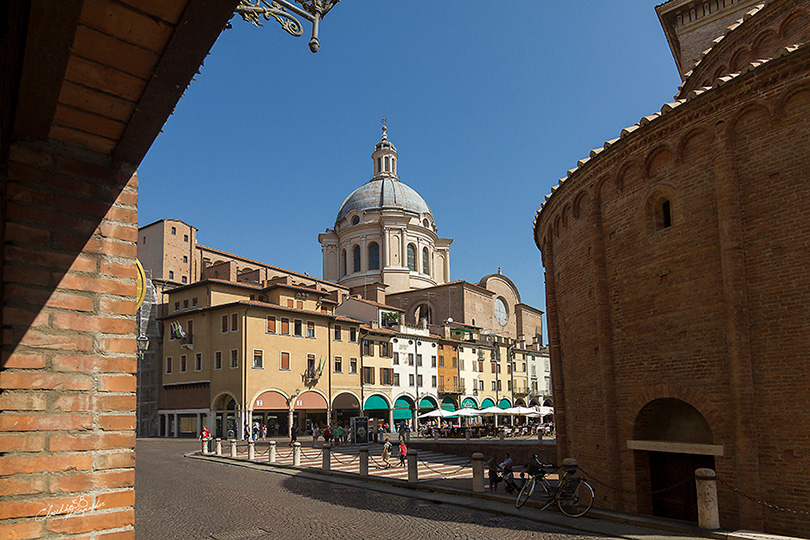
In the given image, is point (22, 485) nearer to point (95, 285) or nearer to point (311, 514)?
point (95, 285)

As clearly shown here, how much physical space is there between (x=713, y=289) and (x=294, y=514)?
10.3 m

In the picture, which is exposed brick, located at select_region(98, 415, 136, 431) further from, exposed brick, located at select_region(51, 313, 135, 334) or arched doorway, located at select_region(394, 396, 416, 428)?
arched doorway, located at select_region(394, 396, 416, 428)

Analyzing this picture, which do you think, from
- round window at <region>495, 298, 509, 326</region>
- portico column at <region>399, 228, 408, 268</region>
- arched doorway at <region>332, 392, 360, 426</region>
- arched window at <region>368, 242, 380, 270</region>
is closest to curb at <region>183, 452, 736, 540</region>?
arched doorway at <region>332, 392, 360, 426</region>

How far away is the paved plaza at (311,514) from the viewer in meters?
12.7

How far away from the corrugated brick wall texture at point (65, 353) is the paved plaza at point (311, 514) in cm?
990

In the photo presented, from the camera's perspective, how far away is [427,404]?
185 feet

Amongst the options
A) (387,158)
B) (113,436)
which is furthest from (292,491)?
(387,158)

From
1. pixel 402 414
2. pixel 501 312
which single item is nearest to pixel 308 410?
pixel 402 414

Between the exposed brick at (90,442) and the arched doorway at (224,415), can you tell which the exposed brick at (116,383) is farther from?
the arched doorway at (224,415)

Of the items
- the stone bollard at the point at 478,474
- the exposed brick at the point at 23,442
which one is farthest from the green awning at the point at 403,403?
the exposed brick at the point at 23,442

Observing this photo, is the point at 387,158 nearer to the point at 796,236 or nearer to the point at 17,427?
the point at 796,236

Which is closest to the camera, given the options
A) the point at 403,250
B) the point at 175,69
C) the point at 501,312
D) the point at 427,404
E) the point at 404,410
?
the point at 175,69

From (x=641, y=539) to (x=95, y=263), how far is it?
11.3 m

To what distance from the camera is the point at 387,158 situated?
89812 millimetres
